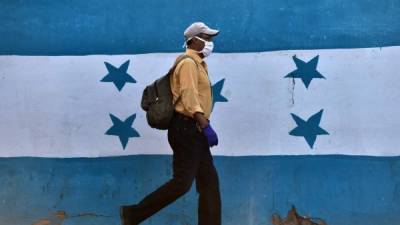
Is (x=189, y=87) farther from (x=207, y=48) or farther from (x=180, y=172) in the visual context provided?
(x=180, y=172)

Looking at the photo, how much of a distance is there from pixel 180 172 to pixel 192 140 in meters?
0.23

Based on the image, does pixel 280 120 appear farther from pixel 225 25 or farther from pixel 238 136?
pixel 225 25

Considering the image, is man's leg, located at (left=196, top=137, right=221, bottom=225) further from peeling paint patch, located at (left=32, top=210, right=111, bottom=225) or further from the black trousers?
peeling paint patch, located at (left=32, top=210, right=111, bottom=225)

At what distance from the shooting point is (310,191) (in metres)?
6.27

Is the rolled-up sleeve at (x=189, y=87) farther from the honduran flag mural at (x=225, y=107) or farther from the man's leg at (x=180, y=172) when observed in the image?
the honduran flag mural at (x=225, y=107)

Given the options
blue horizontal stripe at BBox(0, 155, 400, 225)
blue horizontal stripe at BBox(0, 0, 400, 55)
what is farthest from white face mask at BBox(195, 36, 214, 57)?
blue horizontal stripe at BBox(0, 155, 400, 225)

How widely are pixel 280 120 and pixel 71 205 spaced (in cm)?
171

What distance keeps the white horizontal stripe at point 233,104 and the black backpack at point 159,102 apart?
52 centimetres

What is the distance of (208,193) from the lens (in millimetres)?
5809

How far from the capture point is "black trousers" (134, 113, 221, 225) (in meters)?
5.69

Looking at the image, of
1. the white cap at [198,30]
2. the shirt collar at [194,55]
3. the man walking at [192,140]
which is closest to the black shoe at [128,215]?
the man walking at [192,140]

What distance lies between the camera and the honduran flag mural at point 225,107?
6211mm

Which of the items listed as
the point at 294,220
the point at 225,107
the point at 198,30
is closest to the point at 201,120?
the point at 198,30

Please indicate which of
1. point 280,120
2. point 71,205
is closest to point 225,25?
point 280,120
